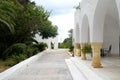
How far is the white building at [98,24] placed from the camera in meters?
14.2

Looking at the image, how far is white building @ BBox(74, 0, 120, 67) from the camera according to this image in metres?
14.2

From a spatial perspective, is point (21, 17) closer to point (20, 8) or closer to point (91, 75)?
point (20, 8)

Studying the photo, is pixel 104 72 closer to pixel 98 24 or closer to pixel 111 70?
pixel 111 70

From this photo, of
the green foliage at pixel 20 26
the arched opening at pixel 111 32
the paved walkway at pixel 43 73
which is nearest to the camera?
the paved walkway at pixel 43 73

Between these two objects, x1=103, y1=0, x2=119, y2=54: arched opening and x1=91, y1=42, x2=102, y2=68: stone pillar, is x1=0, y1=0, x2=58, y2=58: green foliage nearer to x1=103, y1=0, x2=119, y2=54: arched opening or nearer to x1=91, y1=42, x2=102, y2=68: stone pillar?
x1=103, y1=0, x2=119, y2=54: arched opening

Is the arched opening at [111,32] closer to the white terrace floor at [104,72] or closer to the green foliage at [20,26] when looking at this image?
the green foliage at [20,26]

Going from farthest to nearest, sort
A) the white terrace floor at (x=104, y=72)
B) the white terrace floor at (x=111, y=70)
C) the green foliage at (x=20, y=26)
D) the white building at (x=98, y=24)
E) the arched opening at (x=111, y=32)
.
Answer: the green foliage at (x=20, y=26) → the arched opening at (x=111, y=32) → the white building at (x=98, y=24) → the white terrace floor at (x=111, y=70) → the white terrace floor at (x=104, y=72)

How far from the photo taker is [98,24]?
47.8 ft

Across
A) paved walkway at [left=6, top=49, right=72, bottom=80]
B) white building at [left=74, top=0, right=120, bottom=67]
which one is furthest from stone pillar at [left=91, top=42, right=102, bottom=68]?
paved walkway at [left=6, top=49, right=72, bottom=80]

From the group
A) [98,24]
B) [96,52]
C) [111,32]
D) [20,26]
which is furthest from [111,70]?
[20,26]

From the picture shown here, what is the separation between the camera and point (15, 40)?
30188 millimetres

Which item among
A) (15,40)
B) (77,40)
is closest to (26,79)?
(77,40)

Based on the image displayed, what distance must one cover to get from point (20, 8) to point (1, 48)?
533 cm

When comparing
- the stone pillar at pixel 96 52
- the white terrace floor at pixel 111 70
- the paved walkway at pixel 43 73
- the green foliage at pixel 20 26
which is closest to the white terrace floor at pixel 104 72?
the white terrace floor at pixel 111 70
